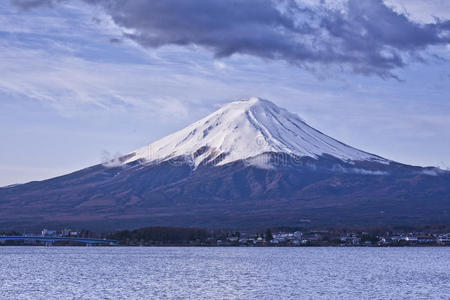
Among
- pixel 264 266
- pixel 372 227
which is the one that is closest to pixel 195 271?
pixel 264 266

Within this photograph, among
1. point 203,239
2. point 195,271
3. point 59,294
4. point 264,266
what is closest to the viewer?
point 59,294

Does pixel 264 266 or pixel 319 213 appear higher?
pixel 319 213

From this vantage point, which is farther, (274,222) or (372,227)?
(274,222)

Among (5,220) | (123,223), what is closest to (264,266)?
(123,223)

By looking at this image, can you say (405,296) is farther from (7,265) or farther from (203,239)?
(203,239)

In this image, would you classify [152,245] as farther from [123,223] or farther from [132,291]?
[132,291]

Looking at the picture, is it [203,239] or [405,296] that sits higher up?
[203,239]

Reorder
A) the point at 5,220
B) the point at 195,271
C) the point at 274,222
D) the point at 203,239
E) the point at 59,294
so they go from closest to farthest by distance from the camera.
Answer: the point at 59,294 → the point at 195,271 → the point at 203,239 → the point at 274,222 → the point at 5,220

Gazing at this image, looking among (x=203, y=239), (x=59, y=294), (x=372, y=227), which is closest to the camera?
(x=59, y=294)

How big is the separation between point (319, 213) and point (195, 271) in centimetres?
11204

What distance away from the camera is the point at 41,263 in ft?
288

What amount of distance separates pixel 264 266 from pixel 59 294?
31546mm

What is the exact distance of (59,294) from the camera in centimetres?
5300

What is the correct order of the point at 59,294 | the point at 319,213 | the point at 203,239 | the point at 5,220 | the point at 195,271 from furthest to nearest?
1. the point at 5,220
2. the point at 319,213
3. the point at 203,239
4. the point at 195,271
5. the point at 59,294
